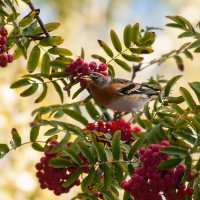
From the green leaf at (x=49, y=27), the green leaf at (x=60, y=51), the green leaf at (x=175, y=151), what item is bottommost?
the green leaf at (x=175, y=151)

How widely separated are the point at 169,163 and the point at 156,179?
0.39 feet

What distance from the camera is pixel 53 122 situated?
252 centimetres

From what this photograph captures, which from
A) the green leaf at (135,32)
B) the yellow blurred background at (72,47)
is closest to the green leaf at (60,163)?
the green leaf at (135,32)

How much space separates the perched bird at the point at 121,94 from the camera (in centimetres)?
369

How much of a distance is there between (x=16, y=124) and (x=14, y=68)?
91 cm

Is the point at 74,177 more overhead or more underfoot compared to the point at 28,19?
more underfoot

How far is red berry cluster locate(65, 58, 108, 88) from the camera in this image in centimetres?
299

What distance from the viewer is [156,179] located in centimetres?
219

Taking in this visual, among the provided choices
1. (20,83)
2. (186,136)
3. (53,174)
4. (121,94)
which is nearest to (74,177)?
(53,174)

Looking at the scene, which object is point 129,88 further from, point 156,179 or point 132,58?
point 156,179

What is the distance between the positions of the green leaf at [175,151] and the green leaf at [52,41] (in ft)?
3.36

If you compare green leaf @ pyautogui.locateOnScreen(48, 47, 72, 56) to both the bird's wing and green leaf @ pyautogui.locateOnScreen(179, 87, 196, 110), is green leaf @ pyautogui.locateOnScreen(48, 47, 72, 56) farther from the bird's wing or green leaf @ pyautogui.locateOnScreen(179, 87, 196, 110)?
the bird's wing

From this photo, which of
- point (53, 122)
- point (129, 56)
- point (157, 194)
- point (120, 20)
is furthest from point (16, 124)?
point (120, 20)

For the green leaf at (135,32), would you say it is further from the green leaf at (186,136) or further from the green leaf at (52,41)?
the green leaf at (186,136)
